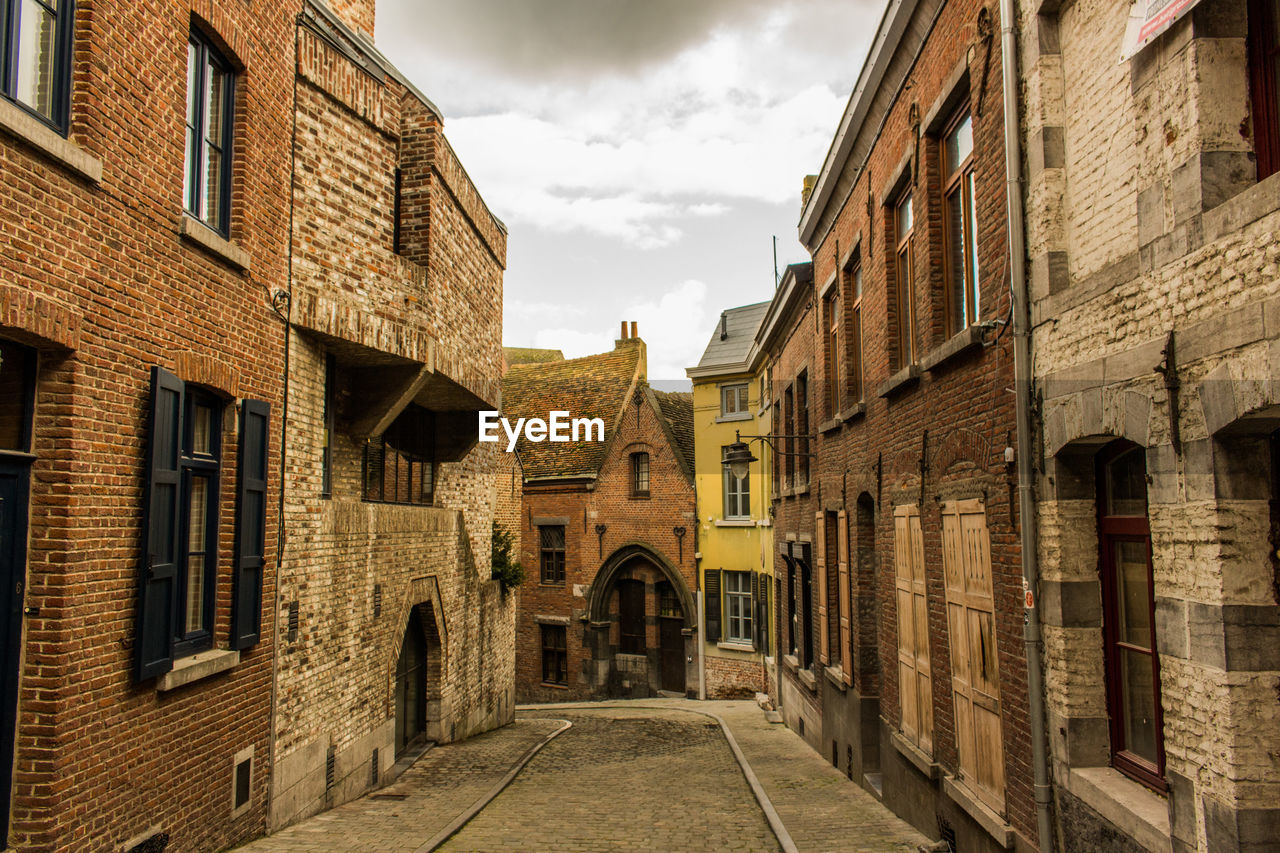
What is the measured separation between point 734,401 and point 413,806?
17.4 m

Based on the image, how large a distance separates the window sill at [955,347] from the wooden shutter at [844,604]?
14.3 feet

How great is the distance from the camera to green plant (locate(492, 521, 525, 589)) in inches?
655

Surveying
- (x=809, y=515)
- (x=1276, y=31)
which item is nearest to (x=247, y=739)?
(x=1276, y=31)

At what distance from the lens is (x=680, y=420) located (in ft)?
93.4

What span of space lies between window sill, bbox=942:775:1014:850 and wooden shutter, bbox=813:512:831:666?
5.73m

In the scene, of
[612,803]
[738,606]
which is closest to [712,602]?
[738,606]

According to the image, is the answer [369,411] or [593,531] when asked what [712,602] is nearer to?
[593,531]

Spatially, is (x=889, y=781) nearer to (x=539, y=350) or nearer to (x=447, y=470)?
(x=447, y=470)

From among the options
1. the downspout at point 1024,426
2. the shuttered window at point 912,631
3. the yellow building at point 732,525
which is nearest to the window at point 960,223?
the downspout at point 1024,426

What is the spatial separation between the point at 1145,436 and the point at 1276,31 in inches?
71.6

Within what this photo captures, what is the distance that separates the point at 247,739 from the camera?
303 inches

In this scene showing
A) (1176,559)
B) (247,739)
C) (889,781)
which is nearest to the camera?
(1176,559)

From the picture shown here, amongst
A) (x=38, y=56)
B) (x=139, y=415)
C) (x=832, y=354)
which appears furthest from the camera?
(x=832, y=354)

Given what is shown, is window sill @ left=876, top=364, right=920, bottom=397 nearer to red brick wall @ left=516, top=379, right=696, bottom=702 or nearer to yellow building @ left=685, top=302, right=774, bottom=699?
yellow building @ left=685, top=302, right=774, bottom=699
